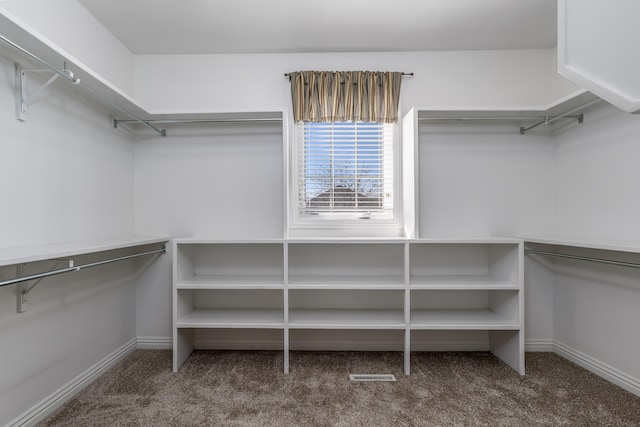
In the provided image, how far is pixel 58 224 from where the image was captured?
199cm

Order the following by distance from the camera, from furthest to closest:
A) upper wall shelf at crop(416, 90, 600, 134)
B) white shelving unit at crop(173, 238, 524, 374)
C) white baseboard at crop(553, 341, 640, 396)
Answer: white shelving unit at crop(173, 238, 524, 374) → upper wall shelf at crop(416, 90, 600, 134) → white baseboard at crop(553, 341, 640, 396)

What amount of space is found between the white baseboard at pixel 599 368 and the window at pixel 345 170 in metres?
1.76

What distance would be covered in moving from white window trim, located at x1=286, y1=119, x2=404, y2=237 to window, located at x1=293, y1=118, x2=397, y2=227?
0.03 metres

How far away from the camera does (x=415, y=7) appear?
2260 mm

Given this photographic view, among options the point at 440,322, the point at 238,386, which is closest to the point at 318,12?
the point at 440,322

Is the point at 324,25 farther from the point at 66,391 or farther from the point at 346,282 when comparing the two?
the point at 66,391

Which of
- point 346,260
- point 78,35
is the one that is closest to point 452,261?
point 346,260

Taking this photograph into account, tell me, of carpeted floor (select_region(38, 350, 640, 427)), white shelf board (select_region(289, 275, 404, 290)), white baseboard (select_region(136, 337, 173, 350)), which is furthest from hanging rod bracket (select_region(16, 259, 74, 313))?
white shelf board (select_region(289, 275, 404, 290))

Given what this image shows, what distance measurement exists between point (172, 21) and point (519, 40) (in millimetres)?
2727

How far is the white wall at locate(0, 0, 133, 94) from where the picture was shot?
1.84m

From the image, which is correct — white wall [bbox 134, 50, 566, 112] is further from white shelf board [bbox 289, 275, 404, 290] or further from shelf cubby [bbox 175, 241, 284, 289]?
white shelf board [bbox 289, 275, 404, 290]

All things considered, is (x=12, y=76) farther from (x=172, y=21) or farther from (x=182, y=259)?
(x=182, y=259)

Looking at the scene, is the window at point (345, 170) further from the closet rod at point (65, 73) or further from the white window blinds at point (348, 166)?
the closet rod at point (65, 73)

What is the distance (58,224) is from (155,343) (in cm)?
140
